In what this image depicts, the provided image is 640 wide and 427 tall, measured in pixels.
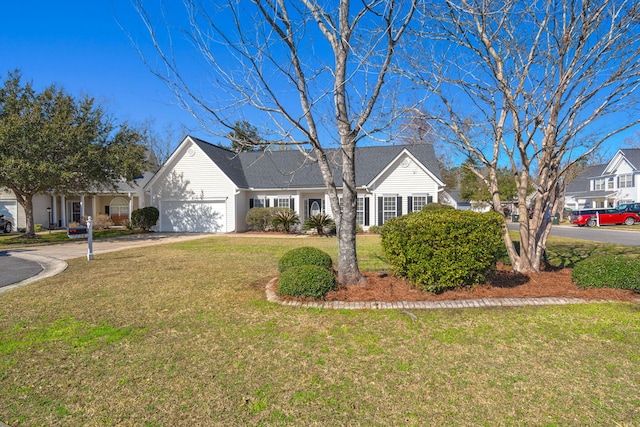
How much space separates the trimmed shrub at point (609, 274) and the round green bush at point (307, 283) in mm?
4428

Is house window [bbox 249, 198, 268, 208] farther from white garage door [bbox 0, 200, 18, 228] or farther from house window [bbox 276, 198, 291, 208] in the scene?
white garage door [bbox 0, 200, 18, 228]

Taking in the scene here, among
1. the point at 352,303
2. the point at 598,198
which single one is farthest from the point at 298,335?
the point at 598,198

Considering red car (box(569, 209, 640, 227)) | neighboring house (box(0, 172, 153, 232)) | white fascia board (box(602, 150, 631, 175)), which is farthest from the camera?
white fascia board (box(602, 150, 631, 175))

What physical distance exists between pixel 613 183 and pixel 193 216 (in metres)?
43.7

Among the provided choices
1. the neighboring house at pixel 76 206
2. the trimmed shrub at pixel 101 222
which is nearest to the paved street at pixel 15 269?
the trimmed shrub at pixel 101 222

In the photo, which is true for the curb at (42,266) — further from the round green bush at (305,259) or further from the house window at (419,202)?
the house window at (419,202)

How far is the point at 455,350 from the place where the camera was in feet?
13.4

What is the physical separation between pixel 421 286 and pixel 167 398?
14.5 ft

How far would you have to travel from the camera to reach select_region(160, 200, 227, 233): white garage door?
23.2 metres

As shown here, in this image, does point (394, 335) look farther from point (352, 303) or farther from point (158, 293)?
point (158, 293)

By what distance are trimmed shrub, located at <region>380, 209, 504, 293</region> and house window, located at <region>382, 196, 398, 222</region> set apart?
1515 centimetres

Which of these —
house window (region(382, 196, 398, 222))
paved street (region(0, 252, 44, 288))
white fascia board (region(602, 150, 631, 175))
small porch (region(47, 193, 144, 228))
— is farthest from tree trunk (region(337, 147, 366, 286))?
white fascia board (region(602, 150, 631, 175))

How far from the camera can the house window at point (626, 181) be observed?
37562 millimetres

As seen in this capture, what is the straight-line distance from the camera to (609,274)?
639cm
